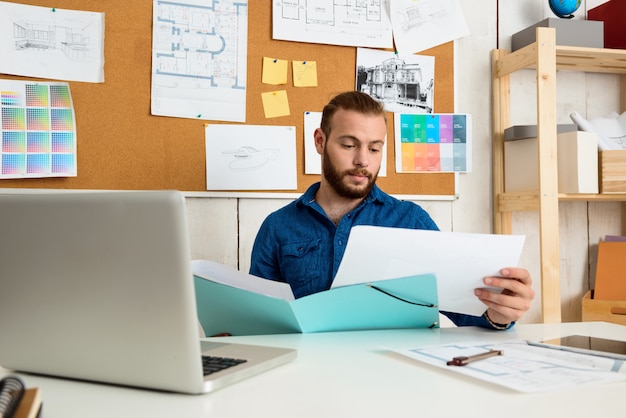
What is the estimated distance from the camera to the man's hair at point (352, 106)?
1.82 metres

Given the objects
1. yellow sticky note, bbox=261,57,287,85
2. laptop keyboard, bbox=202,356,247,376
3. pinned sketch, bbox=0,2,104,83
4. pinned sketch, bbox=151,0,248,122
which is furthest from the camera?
yellow sticky note, bbox=261,57,287,85

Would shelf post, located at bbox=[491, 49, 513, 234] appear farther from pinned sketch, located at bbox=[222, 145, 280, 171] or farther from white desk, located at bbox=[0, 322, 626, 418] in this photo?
white desk, located at bbox=[0, 322, 626, 418]

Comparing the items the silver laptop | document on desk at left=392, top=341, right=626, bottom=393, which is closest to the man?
document on desk at left=392, top=341, right=626, bottom=393

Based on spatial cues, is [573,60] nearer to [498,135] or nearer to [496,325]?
[498,135]

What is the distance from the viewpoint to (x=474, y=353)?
34.8 inches

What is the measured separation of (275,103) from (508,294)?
1207 mm

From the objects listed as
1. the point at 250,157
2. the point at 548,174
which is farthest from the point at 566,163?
the point at 250,157

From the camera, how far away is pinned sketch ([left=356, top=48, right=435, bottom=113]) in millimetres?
2227

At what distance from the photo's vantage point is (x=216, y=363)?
79cm

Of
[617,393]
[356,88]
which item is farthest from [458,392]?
[356,88]

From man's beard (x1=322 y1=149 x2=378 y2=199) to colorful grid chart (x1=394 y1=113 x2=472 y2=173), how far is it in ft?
1.62

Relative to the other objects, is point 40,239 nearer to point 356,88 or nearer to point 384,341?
point 384,341

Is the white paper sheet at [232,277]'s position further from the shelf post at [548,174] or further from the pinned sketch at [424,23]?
the pinned sketch at [424,23]

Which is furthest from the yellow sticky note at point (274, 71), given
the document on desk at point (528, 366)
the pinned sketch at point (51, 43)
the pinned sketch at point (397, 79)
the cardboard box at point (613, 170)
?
the document on desk at point (528, 366)
